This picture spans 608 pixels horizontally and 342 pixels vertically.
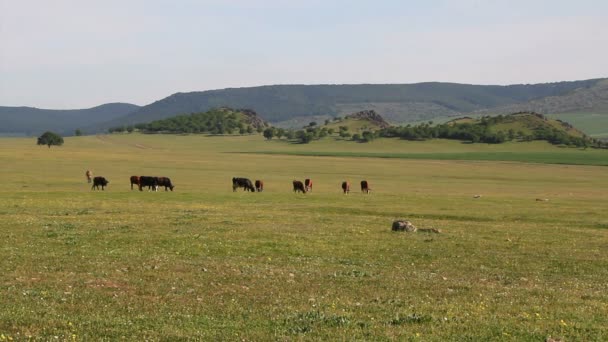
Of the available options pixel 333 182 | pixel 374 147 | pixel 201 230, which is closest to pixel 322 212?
pixel 201 230

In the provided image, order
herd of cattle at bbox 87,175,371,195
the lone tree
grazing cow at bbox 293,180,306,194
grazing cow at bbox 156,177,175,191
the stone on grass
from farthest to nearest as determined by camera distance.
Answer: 1. the lone tree
2. grazing cow at bbox 156,177,175,191
3. grazing cow at bbox 293,180,306,194
4. herd of cattle at bbox 87,175,371,195
5. the stone on grass

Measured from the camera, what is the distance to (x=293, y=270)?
1936 cm

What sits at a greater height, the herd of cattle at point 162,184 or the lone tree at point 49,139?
the lone tree at point 49,139

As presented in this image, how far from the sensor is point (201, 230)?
29.2m

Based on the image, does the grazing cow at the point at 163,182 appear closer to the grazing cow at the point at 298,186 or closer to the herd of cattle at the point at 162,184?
the herd of cattle at the point at 162,184

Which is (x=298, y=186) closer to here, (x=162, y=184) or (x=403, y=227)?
(x=162, y=184)

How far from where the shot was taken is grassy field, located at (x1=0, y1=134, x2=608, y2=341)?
12242 millimetres

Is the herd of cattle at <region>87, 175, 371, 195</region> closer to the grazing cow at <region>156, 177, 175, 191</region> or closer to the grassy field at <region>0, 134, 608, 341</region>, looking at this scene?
the grazing cow at <region>156, 177, 175, 191</region>

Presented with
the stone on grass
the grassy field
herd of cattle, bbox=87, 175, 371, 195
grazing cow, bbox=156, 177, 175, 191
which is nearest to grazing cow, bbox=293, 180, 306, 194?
herd of cattle, bbox=87, 175, 371, 195

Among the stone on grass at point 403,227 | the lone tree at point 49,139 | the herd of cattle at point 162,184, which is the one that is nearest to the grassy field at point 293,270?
the stone on grass at point 403,227

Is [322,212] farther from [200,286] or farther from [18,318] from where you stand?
[18,318]

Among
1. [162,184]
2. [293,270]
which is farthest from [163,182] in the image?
[293,270]

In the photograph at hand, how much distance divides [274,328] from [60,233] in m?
17.1

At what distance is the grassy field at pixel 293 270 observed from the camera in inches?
482
